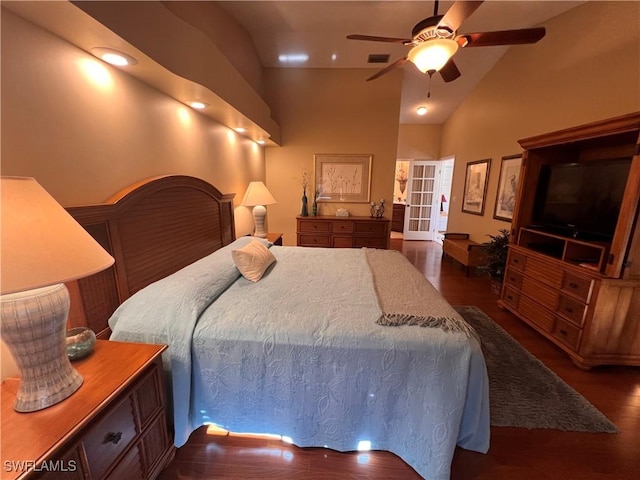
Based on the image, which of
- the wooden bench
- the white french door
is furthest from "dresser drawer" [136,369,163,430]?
the white french door

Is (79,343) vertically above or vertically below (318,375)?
above

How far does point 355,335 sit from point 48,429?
108 cm

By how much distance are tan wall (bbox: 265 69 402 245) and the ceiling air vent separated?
0.23 metres

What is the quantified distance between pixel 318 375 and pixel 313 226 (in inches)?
122

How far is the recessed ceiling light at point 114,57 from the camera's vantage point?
1212 mm

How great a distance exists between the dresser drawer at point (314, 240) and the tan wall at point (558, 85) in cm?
264

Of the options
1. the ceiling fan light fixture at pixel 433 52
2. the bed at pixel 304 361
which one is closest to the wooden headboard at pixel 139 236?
the bed at pixel 304 361

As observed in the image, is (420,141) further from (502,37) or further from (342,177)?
(502,37)

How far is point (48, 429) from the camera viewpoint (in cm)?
75

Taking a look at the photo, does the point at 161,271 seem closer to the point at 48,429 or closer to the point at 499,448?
the point at 48,429

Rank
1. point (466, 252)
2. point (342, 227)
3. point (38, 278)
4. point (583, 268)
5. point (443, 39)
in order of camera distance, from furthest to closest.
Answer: point (342, 227), point (466, 252), point (583, 268), point (443, 39), point (38, 278)

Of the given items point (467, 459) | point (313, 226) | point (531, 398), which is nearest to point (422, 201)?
point (313, 226)

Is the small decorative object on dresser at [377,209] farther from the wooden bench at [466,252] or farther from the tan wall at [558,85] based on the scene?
the tan wall at [558,85]

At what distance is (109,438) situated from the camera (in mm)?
887
